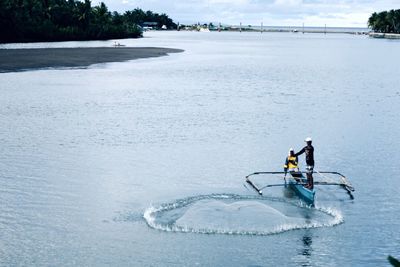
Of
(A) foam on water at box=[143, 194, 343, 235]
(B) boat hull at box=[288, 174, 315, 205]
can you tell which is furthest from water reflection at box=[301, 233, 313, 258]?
(B) boat hull at box=[288, 174, 315, 205]

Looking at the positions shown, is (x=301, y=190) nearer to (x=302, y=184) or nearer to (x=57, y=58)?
(x=302, y=184)

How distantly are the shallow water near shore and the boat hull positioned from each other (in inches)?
36.5

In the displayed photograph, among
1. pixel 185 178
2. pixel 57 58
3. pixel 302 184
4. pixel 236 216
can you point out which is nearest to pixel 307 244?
pixel 236 216

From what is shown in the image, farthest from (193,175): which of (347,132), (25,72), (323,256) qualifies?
(25,72)

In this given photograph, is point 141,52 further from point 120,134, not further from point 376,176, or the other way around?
point 376,176

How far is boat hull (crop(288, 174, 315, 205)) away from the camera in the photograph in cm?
2808

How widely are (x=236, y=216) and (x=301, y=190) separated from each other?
5113 millimetres

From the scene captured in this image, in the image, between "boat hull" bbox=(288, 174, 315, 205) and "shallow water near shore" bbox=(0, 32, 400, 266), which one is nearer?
"shallow water near shore" bbox=(0, 32, 400, 266)

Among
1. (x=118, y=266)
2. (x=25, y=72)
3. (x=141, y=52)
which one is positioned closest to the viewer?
(x=118, y=266)

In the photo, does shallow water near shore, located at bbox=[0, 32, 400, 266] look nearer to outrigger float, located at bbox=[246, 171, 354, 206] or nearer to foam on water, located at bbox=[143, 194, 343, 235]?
foam on water, located at bbox=[143, 194, 343, 235]

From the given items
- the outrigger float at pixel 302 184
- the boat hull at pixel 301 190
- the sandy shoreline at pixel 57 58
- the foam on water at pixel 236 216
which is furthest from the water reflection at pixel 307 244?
the sandy shoreline at pixel 57 58

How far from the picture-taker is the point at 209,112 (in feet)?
191

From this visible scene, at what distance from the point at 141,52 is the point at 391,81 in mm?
71016

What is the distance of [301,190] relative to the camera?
29.5 meters
